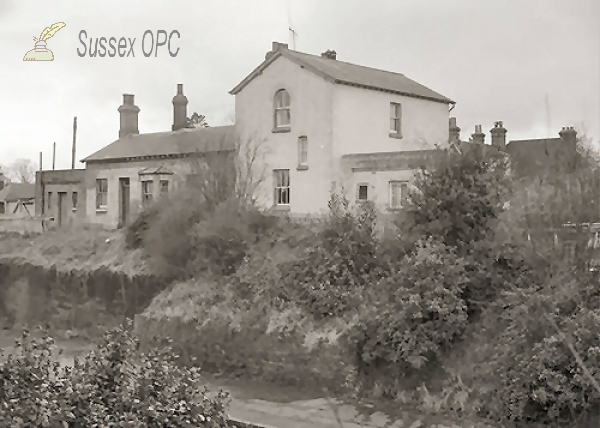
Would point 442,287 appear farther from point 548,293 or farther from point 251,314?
point 251,314

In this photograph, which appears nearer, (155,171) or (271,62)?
(271,62)

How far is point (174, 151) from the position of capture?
67.1 feet

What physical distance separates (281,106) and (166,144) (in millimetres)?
5316

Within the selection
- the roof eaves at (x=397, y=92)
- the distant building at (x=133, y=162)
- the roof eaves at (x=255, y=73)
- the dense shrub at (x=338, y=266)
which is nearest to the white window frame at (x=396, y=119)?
the roof eaves at (x=397, y=92)

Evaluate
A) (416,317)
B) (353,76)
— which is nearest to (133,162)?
(353,76)

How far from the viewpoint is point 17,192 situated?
28.5 metres

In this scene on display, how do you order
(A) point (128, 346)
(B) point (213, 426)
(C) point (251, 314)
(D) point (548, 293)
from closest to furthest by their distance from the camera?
(B) point (213, 426) → (A) point (128, 346) → (D) point (548, 293) → (C) point (251, 314)

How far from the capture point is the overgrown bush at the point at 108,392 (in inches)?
181

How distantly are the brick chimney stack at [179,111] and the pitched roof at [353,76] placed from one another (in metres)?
4.97

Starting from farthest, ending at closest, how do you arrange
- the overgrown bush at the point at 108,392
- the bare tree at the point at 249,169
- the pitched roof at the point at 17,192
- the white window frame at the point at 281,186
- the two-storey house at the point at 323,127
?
the pitched roof at the point at 17,192, the white window frame at the point at 281,186, the two-storey house at the point at 323,127, the bare tree at the point at 249,169, the overgrown bush at the point at 108,392

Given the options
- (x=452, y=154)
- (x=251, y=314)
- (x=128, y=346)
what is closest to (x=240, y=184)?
(x=251, y=314)

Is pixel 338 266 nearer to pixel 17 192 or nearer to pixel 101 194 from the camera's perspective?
pixel 101 194

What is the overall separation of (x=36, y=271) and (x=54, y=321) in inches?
73.9

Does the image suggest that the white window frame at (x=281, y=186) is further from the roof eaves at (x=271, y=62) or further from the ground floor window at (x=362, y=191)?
the roof eaves at (x=271, y=62)
